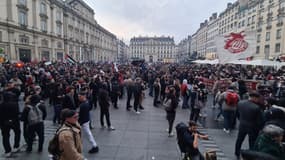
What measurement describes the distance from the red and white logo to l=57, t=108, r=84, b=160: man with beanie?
7.23 meters

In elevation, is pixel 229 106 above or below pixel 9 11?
below

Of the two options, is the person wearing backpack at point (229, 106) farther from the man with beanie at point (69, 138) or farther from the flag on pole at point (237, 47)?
the man with beanie at point (69, 138)

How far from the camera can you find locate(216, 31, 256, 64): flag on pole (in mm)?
8148

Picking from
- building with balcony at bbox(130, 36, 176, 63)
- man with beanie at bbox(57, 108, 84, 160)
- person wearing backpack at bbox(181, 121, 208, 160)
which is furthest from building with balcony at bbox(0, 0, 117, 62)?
building with balcony at bbox(130, 36, 176, 63)

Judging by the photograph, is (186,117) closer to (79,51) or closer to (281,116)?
(281,116)

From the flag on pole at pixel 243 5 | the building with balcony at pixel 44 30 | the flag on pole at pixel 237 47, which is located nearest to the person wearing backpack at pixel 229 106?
the flag on pole at pixel 237 47

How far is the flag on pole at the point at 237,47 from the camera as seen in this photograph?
26.7 feet

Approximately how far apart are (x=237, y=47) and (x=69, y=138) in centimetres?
776

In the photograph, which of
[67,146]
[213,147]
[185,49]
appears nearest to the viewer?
[67,146]

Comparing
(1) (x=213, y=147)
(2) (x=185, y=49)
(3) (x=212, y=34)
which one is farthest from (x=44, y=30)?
(2) (x=185, y=49)

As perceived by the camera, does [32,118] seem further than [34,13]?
No

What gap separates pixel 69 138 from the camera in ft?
9.47

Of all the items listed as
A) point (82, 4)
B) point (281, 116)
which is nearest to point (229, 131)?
point (281, 116)

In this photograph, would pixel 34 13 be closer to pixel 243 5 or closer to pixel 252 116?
pixel 252 116
